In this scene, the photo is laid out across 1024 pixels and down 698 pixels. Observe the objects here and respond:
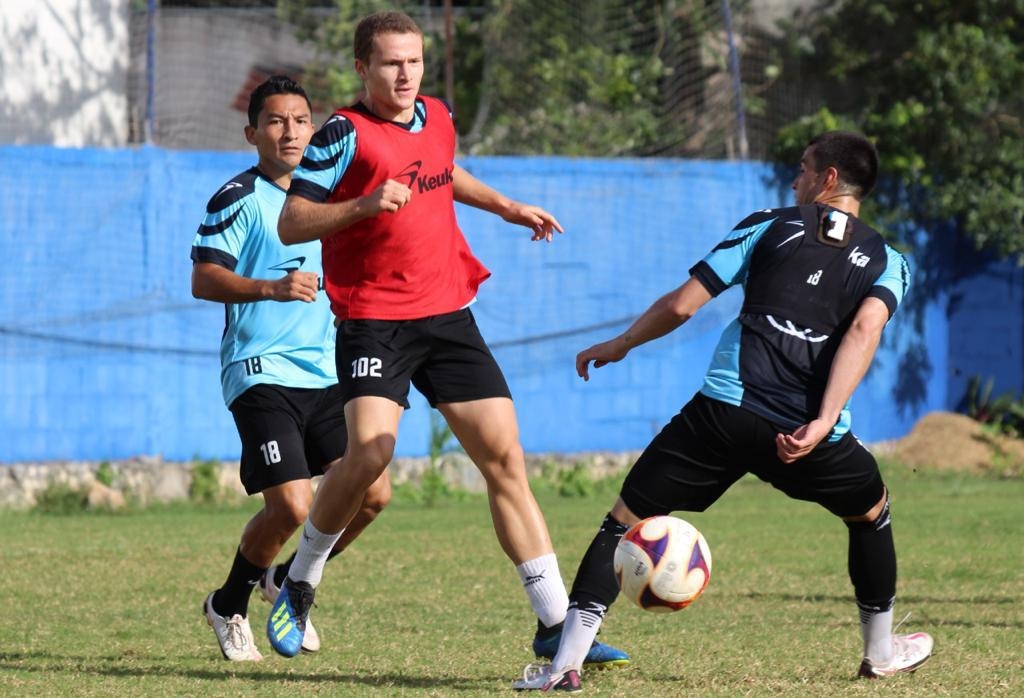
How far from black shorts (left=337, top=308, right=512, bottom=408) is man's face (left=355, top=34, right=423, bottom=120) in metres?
0.81

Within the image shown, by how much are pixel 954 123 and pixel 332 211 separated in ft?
44.0

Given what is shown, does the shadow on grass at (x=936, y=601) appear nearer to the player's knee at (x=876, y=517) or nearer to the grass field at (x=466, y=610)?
the grass field at (x=466, y=610)

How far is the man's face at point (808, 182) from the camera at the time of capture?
19.8ft

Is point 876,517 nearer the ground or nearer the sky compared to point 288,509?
nearer the sky

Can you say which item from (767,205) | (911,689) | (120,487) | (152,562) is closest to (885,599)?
(911,689)

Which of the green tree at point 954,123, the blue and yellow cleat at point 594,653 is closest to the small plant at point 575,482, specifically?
the green tree at point 954,123

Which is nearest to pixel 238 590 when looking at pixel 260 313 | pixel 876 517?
pixel 260 313

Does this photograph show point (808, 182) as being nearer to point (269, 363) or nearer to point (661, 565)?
point (661, 565)

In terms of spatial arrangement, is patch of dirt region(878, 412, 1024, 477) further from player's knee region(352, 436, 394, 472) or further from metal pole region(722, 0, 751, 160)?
player's knee region(352, 436, 394, 472)

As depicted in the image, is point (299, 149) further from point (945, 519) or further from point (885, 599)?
point (945, 519)

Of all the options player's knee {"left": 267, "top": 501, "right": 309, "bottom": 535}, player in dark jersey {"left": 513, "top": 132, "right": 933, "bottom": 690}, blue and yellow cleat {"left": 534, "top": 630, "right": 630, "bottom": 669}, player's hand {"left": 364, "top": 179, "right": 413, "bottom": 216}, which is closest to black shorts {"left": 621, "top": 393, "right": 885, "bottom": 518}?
player in dark jersey {"left": 513, "top": 132, "right": 933, "bottom": 690}

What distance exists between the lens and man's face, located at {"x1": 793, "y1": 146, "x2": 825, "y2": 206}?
19.8 feet

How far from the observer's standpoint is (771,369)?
582 cm

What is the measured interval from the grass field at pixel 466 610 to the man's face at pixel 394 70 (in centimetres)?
213
